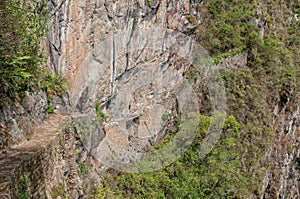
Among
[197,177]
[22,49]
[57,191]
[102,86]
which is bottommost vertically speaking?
[197,177]

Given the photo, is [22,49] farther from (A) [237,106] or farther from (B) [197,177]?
(A) [237,106]

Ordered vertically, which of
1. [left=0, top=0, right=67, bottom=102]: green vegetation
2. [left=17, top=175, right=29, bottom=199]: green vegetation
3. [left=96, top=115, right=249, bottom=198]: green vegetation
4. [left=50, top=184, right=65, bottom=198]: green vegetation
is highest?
[left=0, top=0, right=67, bottom=102]: green vegetation

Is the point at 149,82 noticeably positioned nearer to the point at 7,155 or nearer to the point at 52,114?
the point at 52,114

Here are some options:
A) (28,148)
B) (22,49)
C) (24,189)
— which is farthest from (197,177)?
(24,189)

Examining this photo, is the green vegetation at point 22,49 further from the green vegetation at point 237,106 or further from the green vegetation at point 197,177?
the green vegetation at point 197,177

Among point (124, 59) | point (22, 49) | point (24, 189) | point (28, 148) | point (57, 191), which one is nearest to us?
point (24, 189)

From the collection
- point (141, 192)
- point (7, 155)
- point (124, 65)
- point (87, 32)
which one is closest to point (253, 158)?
point (141, 192)

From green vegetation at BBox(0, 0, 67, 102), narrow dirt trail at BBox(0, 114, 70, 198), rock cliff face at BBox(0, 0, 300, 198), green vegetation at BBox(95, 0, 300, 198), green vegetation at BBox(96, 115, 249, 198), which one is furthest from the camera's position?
green vegetation at BBox(95, 0, 300, 198)

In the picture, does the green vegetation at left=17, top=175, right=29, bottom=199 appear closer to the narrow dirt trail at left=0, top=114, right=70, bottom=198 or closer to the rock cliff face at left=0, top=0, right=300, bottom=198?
the rock cliff face at left=0, top=0, right=300, bottom=198

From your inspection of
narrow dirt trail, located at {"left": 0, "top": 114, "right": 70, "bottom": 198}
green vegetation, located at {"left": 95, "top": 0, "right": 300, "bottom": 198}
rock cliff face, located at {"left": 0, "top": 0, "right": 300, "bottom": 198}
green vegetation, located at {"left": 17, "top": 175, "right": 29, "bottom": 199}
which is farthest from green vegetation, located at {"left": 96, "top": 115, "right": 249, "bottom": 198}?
green vegetation, located at {"left": 17, "top": 175, "right": 29, "bottom": 199}
